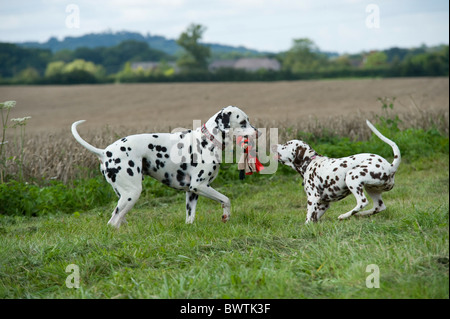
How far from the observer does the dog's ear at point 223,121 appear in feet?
24.7

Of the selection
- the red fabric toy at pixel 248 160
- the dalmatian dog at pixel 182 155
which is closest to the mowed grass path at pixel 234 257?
the dalmatian dog at pixel 182 155

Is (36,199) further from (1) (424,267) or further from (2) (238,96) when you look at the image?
(2) (238,96)

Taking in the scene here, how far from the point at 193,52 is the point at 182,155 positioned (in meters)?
44.1

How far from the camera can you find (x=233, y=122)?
7570 millimetres

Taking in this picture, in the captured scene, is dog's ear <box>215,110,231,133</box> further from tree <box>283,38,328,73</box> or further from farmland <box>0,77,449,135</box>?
tree <box>283,38,328,73</box>

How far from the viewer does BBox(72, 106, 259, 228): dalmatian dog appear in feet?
24.0

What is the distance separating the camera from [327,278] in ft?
15.5

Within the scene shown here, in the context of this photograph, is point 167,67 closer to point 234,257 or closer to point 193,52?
point 193,52

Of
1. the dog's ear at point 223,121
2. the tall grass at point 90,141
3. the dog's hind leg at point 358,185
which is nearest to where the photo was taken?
the dog's hind leg at point 358,185

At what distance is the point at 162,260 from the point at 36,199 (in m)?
5.01

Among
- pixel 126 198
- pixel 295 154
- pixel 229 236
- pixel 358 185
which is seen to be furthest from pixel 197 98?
pixel 229 236

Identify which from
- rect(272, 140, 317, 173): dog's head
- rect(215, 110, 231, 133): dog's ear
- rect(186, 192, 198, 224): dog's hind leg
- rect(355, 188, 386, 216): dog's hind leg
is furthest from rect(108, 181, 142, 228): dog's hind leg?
rect(355, 188, 386, 216): dog's hind leg

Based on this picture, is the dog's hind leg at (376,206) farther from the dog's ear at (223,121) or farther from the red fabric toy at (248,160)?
the dog's ear at (223,121)

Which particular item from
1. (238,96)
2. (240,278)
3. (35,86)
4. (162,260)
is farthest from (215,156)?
(35,86)
